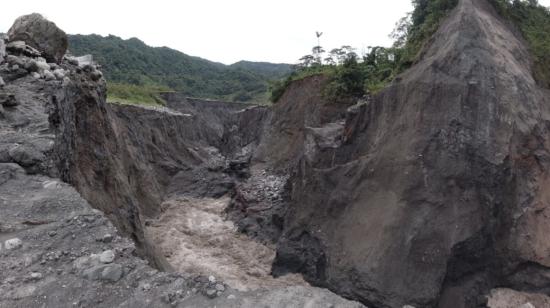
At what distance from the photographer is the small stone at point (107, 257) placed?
384 centimetres

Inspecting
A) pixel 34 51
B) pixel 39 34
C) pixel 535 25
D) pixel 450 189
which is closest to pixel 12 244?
pixel 34 51

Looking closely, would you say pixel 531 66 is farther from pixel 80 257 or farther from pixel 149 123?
pixel 149 123

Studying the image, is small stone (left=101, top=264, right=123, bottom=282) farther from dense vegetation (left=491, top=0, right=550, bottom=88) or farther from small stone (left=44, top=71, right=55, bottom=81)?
dense vegetation (left=491, top=0, right=550, bottom=88)

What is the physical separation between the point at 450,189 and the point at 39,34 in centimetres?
865

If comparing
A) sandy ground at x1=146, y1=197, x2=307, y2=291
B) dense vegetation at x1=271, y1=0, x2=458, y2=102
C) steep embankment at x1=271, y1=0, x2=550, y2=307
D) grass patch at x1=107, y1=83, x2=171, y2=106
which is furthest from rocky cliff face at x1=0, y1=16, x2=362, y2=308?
grass patch at x1=107, y1=83, x2=171, y2=106

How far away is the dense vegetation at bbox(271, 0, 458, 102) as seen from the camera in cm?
1212

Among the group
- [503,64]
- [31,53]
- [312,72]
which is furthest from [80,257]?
[312,72]

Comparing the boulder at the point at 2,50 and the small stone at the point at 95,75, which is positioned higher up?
the boulder at the point at 2,50

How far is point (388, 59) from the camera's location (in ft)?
53.7

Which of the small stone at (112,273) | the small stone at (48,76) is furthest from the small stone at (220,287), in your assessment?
the small stone at (48,76)

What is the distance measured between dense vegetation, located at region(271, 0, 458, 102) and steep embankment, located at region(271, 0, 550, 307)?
65.6 inches

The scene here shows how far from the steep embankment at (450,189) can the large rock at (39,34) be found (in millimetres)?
6993

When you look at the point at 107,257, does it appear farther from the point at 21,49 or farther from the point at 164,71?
the point at 164,71

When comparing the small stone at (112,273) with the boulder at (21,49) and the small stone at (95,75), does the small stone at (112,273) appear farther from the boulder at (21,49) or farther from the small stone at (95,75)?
the small stone at (95,75)
